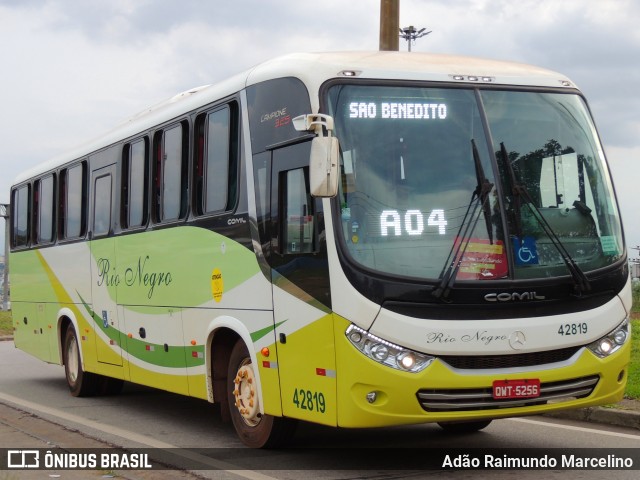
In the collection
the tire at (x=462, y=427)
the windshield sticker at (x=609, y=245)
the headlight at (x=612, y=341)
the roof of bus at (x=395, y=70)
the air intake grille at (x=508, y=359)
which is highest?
the roof of bus at (x=395, y=70)

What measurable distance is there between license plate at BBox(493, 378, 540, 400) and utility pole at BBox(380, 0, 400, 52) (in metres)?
8.15

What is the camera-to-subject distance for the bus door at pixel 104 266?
534 inches

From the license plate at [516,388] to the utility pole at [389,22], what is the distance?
26.7 feet

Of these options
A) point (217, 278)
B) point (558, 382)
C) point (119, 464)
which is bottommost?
point (119, 464)

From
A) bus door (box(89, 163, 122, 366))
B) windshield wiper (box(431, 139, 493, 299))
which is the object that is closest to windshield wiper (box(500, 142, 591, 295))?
windshield wiper (box(431, 139, 493, 299))

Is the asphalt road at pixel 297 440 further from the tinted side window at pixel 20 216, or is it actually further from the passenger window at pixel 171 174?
the tinted side window at pixel 20 216

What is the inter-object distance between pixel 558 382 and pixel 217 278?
3388 millimetres

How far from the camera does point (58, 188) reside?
1638cm

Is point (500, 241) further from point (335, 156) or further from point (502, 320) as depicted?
point (335, 156)

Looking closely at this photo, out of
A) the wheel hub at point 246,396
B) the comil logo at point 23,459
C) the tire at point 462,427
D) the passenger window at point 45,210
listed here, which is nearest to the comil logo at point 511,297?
the wheel hub at point 246,396

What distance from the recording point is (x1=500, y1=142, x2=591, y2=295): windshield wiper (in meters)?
8.52

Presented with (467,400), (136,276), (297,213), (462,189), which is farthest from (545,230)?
(136,276)

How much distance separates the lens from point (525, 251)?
27.8 ft

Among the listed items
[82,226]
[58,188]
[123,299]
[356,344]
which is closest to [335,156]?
[356,344]
